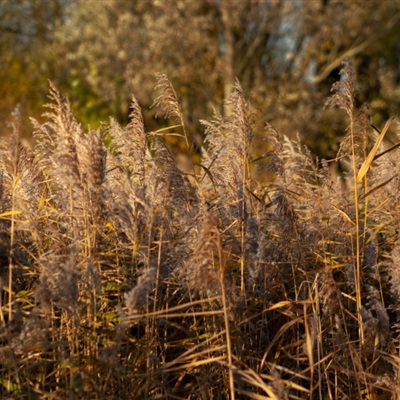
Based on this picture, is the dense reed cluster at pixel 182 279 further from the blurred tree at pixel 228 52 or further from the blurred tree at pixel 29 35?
the blurred tree at pixel 29 35

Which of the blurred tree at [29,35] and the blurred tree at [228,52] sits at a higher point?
the blurred tree at [29,35]

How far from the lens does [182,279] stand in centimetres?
241

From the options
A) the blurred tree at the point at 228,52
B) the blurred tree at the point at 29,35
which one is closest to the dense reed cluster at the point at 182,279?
the blurred tree at the point at 228,52

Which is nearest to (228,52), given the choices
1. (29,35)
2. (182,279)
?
(29,35)

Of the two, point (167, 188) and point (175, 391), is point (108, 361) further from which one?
point (167, 188)

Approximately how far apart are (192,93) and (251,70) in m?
1.74

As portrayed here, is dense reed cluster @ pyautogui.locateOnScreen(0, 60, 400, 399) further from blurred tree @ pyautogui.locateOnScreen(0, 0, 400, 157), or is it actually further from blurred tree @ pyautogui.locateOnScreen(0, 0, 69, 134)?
blurred tree @ pyautogui.locateOnScreen(0, 0, 69, 134)

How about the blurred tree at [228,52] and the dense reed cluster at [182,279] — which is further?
the blurred tree at [228,52]

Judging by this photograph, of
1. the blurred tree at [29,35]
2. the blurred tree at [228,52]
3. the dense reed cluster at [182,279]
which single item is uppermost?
the blurred tree at [29,35]

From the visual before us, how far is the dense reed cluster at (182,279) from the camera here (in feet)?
6.88

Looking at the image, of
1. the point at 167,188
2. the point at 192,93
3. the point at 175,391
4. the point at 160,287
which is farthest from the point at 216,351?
the point at 192,93

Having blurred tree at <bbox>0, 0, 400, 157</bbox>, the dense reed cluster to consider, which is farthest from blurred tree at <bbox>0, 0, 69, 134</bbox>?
the dense reed cluster

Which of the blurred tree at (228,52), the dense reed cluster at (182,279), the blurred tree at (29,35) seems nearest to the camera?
the dense reed cluster at (182,279)

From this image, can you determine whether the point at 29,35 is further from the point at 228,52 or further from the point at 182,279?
the point at 182,279
